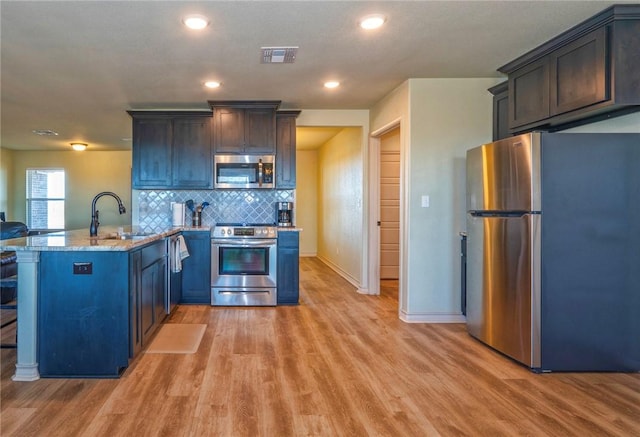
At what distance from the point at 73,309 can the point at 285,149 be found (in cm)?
308

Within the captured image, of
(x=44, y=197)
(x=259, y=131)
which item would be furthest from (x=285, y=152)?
(x=44, y=197)

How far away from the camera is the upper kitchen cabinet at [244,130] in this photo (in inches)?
191

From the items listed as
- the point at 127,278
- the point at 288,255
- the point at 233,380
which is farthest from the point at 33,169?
the point at 233,380

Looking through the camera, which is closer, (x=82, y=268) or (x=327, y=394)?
(x=327, y=394)

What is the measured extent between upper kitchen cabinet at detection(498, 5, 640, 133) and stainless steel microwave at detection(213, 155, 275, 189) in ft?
9.17

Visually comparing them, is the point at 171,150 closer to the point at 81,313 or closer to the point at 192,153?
the point at 192,153

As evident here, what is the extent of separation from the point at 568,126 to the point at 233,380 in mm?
3263

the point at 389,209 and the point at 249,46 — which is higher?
the point at 249,46

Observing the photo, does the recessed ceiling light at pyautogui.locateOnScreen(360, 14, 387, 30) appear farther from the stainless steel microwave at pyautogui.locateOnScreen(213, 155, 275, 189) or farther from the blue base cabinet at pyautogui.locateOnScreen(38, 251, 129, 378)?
the stainless steel microwave at pyautogui.locateOnScreen(213, 155, 275, 189)

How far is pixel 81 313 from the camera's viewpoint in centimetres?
263

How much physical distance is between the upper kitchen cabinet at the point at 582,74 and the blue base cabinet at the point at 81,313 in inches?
132

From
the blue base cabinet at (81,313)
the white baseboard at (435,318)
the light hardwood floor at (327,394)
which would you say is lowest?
the light hardwood floor at (327,394)

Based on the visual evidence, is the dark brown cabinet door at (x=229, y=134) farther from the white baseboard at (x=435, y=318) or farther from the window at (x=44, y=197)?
the window at (x=44, y=197)

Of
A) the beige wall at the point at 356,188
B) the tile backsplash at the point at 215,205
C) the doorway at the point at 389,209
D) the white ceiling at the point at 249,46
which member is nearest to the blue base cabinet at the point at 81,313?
the white ceiling at the point at 249,46
